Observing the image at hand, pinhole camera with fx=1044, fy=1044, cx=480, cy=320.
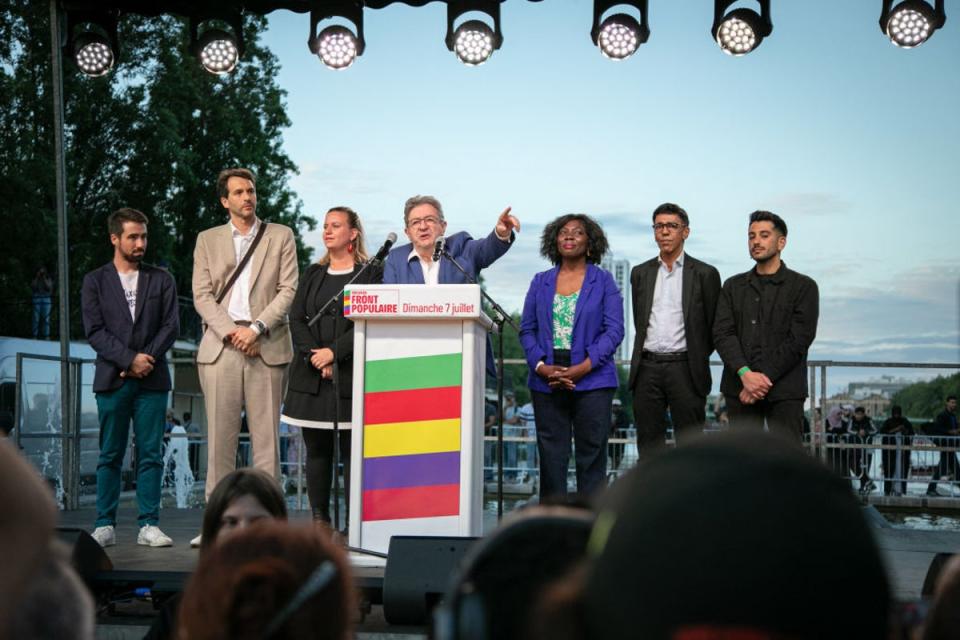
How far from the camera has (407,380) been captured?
17.7 feet

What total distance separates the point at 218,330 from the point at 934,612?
560 cm

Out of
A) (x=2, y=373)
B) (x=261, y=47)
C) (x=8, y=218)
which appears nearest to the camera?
(x=2, y=373)

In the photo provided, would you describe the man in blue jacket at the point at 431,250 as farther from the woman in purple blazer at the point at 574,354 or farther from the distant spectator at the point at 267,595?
the distant spectator at the point at 267,595

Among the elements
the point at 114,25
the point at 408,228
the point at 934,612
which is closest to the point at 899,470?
the point at 408,228

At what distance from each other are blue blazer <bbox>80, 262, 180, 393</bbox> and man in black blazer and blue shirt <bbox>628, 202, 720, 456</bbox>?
2922 millimetres

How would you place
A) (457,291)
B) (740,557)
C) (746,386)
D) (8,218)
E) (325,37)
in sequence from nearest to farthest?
(740,557), (457,291), (746,386), (325,37), (8,218)

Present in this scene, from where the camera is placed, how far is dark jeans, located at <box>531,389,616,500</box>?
617 cm

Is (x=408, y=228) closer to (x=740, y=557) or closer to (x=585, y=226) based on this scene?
(x=585, y=226)

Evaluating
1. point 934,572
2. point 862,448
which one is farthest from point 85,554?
point 862,448

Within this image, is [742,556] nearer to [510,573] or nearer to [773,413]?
[510,573]

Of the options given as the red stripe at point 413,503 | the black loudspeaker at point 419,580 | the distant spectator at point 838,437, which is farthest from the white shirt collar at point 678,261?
the distant spectator at point 838,437

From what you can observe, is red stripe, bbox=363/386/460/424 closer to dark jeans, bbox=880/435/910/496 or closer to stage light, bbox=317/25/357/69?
stage light, bbox=317/25/357/69

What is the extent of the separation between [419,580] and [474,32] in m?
4.14

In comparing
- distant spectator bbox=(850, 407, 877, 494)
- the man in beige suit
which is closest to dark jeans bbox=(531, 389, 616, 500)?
the man in beige suit
